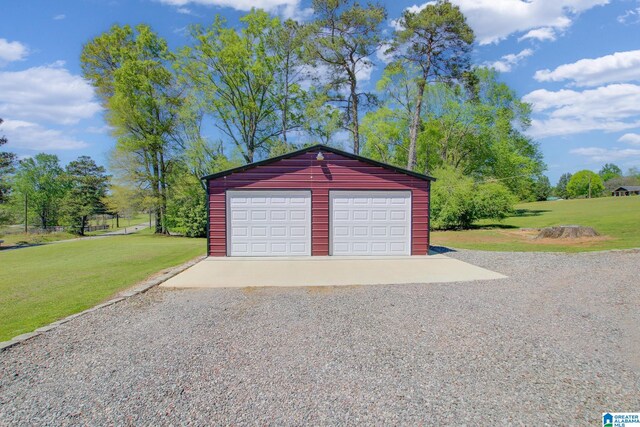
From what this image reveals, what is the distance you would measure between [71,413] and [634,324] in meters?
6.21

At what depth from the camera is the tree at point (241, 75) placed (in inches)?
894

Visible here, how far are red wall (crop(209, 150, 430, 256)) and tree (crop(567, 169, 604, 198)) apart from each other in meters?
87.0

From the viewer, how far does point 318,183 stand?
10.7 metres

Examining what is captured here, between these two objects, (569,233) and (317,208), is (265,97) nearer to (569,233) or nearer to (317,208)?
(317,208)

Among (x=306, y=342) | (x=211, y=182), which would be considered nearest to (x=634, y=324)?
(x=306, y=342)

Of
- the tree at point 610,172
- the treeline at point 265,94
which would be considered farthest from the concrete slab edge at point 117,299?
the tree at point 610,172

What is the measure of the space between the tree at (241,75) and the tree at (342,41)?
8.75 feet

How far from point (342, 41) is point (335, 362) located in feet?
70.7

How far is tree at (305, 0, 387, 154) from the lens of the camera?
20391mm

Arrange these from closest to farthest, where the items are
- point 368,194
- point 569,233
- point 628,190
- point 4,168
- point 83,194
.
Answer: point 368,194 → point 569,233 → point 4,168 → point 83,194 → point 628,190

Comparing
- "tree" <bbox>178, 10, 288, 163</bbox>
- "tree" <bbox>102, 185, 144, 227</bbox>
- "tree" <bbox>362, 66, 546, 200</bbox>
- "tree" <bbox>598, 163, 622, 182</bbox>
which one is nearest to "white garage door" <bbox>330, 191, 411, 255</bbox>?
"tree" <bbox>362, 66, 546, 200</bbox>

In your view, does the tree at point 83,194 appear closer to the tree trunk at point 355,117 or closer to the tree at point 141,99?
the tree at point 141,99

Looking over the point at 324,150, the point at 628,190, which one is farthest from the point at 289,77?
the point at 628,190

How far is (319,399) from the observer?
2.68 m
